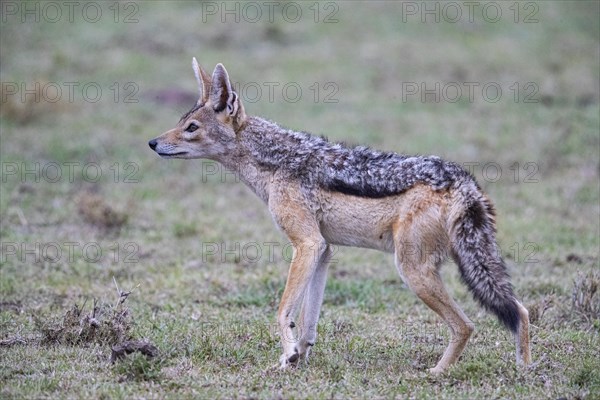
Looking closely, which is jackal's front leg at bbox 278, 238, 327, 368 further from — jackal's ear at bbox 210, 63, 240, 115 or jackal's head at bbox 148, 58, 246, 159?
jackal's ear at bbox 210, 63, 240, 115

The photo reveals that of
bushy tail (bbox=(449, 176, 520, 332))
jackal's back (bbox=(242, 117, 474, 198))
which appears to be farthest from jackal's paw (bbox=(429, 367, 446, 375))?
jackal's back (bbox=(242, 117, 474, 198))

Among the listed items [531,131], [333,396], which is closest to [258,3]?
[531,131]

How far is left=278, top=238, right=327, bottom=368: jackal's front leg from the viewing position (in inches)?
284

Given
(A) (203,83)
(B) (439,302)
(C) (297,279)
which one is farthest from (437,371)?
(A) (203,83)

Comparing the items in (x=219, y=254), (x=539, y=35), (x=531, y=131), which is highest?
(x=539, y=35)

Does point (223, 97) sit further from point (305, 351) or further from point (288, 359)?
point (288, 359)

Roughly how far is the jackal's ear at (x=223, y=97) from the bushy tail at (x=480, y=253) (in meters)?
2.26

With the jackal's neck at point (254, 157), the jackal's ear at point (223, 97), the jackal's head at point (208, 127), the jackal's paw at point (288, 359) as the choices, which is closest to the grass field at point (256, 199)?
the jackal's paw at point (288, 359)

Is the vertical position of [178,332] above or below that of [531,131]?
below

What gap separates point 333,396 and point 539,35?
1887 cm

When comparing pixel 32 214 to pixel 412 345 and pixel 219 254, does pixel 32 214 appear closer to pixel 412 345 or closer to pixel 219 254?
pixel 219 254

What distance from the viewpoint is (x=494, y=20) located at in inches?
933

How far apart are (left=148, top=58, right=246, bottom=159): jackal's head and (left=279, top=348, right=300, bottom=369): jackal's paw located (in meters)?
2.14

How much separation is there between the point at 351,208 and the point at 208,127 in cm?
168
